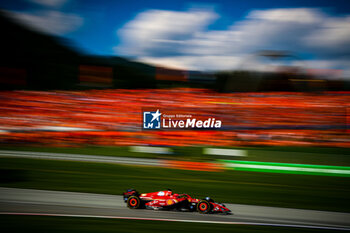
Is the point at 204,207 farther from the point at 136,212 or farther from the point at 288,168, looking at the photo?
the point at 288,168

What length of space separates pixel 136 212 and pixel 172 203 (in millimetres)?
524

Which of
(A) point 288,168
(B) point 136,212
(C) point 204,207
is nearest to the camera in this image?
(C) point 204,207

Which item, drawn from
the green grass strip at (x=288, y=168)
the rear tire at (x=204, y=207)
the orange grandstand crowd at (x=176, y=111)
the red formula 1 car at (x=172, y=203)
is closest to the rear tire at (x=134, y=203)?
the red formula 1 car at (x=172, y=203)

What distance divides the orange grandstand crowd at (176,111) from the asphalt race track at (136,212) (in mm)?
3814

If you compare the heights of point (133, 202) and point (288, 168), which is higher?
point (133, 202)

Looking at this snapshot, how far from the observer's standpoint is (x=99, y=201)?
13.6 feet

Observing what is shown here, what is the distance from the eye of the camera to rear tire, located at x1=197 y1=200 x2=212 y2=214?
3328mm

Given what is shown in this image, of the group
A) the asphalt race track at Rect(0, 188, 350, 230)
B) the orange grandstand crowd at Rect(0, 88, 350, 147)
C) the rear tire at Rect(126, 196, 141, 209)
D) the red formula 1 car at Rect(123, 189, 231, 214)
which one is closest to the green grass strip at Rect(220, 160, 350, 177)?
the orange grandstand crowd at Rect(0, 88, 350, 147)

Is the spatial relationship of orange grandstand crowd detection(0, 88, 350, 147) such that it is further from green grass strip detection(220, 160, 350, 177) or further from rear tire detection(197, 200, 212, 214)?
rear tire detection(197, 200, 212, 214)

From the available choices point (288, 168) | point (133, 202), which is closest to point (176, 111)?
point (288, 168)

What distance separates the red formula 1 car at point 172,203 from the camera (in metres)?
3.36

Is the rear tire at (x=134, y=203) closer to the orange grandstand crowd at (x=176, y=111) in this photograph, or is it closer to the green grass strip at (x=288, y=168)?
the green grass strip at (x=288, y=168)

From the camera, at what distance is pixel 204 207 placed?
337cm

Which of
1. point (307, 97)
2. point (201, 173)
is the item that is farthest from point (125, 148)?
point (307, 97)
